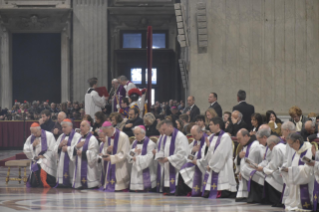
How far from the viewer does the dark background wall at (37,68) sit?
25.6m

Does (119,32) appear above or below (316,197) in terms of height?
above

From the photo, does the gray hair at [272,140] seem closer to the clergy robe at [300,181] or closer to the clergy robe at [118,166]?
the clergy robe at [300,181]

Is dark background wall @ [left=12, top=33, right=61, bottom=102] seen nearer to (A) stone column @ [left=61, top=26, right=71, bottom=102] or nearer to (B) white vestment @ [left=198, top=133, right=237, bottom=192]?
(A) stone column @ [left=61, top=26, right=71, bottom=102]

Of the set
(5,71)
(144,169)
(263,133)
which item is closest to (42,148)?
(144,169)

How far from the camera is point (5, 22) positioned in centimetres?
2203

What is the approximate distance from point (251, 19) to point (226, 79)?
1647mm

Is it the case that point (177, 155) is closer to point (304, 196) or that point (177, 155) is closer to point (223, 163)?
point (223, 163)

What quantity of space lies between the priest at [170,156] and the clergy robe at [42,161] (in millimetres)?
2503

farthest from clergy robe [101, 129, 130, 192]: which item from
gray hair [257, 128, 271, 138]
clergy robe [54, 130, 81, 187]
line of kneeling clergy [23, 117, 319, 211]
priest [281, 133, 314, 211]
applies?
priest [281, 133, 314, 211]

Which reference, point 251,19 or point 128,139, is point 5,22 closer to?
point 251,19

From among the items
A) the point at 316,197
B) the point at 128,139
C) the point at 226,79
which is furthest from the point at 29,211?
the point at 226,79

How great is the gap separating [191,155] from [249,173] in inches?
50.2

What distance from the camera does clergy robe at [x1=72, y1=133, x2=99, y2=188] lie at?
1112 centimetres

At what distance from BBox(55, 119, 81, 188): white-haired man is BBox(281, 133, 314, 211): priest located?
16.2 feet
